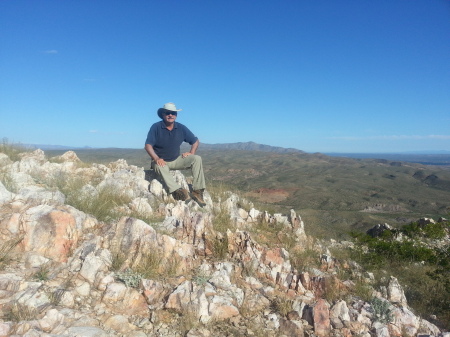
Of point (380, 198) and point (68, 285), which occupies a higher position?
point (68, 285)

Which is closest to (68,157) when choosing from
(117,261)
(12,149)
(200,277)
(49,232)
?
(12,149)

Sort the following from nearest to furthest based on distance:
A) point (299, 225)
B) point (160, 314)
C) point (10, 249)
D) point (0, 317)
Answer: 1. point (0, 317)
2. point (160, 314)
3. point (10, 249)
4. point (299, 225)

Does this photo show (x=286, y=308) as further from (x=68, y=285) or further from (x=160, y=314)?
(x=68, y=285)

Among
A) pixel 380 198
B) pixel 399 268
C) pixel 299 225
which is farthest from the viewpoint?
pixel 380 198

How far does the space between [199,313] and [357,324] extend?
2.10m

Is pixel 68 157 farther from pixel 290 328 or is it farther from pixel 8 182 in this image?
pixel 290 328

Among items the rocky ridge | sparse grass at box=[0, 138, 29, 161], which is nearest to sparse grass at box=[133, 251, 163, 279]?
the rocky ridge

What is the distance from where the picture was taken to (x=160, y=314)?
10.6 ft

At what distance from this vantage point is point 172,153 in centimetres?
738

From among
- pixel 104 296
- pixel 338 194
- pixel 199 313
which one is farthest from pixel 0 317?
pixel 338 194

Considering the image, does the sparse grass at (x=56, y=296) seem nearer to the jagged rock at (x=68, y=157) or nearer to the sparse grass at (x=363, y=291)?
the sparse grass at (x=363, y=291)

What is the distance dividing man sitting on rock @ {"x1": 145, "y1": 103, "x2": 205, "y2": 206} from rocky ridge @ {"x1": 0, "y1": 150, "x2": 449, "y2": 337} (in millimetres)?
1537

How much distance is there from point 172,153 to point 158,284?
170 inches

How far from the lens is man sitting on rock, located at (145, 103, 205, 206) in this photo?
6.71 metres
